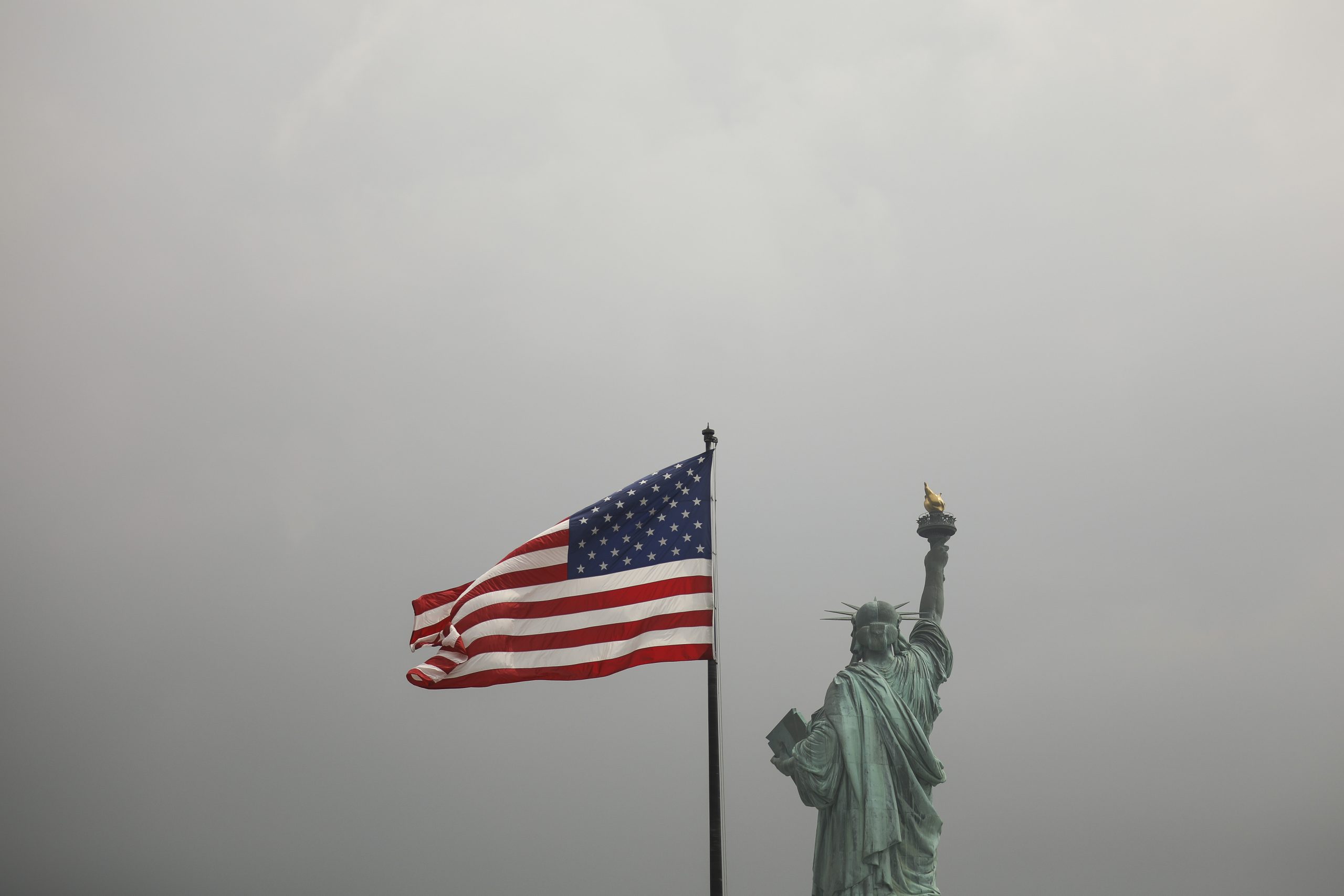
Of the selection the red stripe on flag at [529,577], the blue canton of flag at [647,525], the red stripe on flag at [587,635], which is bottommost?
the red stripe on flag at [587,635]

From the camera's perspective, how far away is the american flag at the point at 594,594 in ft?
50.1

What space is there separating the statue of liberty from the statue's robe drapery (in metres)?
0.01

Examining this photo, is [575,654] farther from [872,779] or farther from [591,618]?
[872,779]

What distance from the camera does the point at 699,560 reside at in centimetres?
1530

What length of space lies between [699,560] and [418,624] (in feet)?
15.6

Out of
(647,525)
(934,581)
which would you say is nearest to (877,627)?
(934,581)

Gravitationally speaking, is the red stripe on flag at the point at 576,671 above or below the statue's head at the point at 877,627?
below

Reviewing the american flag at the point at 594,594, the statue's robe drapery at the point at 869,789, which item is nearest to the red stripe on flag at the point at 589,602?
the american flag at the point at 594,594

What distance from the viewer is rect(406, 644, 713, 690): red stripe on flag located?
48.6 feet

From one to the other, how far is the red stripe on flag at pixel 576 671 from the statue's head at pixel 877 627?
9.53ft

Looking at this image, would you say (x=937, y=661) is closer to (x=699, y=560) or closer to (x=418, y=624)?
(x=699, y=560)

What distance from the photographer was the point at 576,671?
15.4 m

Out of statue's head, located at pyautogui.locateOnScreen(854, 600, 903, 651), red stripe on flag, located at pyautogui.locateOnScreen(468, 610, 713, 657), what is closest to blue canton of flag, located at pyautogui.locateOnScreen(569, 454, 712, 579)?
red stripe on flag, located at pyautogui.locateOnScreen(468, 610, 713, 657)

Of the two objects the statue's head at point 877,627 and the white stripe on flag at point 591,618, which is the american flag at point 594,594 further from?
the statue's head at point 877,627
